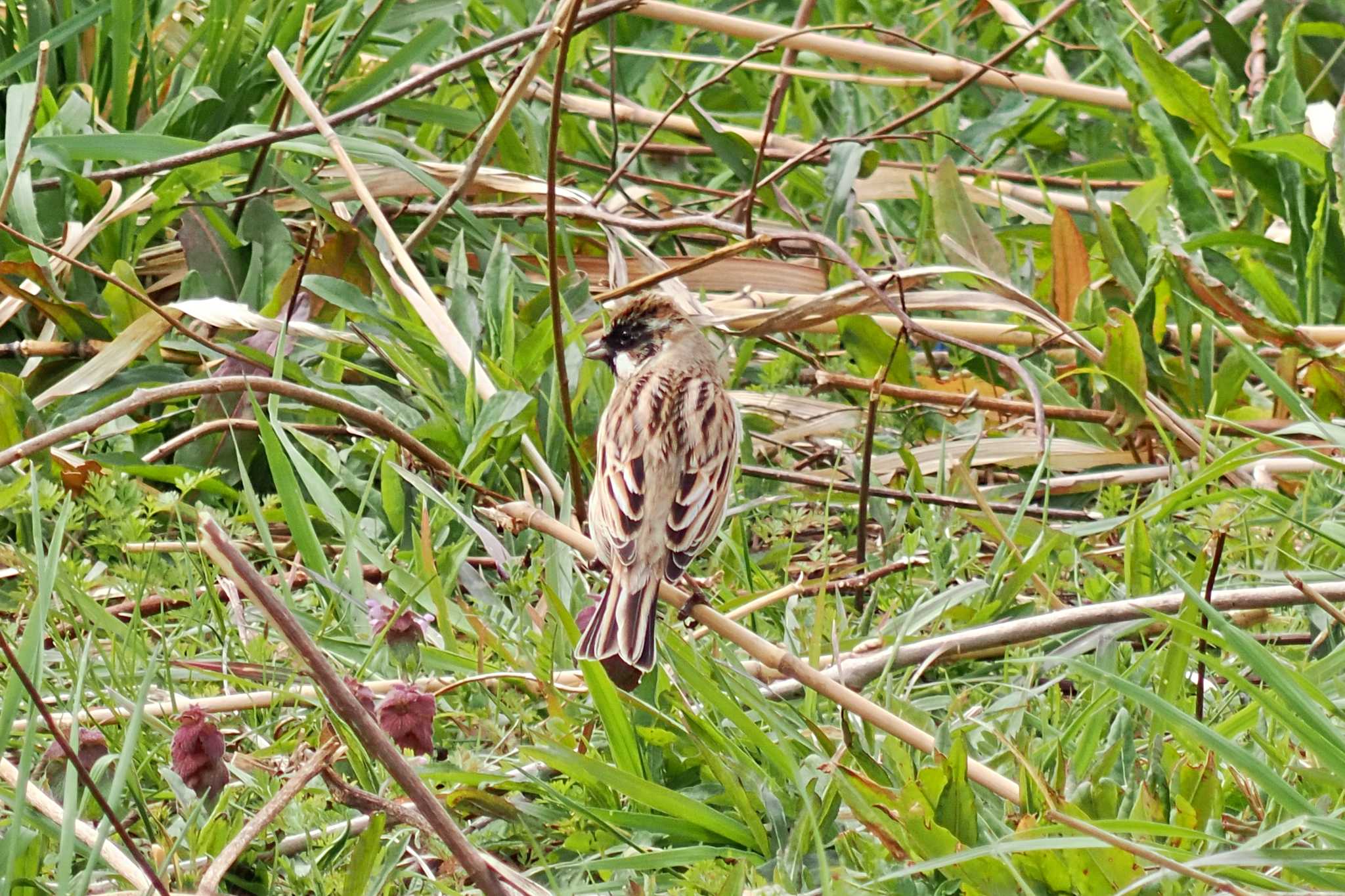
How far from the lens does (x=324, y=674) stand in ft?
6.93

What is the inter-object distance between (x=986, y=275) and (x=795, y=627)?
1395mm

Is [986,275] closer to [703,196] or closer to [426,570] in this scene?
[426,570]

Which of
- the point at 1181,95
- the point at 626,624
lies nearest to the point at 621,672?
the point at 626,624

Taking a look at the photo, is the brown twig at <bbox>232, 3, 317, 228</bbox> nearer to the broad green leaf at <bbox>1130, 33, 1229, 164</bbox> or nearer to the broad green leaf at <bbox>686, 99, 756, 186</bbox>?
the broad green leaf at <bbox>686, 99, 756, 186</bbox>

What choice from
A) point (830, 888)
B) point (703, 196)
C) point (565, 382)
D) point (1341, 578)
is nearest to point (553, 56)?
point (703, 196)

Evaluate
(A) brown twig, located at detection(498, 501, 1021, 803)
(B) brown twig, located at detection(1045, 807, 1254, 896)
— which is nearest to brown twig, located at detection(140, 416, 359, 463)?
(A) brown twig, located at detection(498, 501, 1021, 803)

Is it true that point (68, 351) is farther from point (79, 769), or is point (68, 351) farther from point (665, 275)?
point (79, 769)

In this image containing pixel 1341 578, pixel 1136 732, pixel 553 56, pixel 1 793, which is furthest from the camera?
pixel 553 56

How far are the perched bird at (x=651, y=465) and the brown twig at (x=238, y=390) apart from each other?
1.35 ft

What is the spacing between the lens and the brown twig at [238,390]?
124 inches

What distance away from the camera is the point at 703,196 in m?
6.64

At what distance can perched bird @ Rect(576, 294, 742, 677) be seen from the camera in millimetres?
3205

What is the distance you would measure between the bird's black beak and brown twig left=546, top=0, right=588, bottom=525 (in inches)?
11.9

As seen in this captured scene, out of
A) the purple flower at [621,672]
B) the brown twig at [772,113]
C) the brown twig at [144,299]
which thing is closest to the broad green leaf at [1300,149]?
the brown twig at [772,113]
